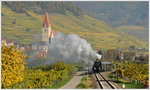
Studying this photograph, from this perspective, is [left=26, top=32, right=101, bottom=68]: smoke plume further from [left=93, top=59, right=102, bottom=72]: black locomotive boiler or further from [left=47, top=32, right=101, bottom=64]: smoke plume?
[left=93, top=59, right=102, bottom=72]: black locomotive boiler

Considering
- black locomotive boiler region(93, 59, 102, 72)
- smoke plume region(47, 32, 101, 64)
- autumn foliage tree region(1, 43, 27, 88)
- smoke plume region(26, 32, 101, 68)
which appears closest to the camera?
autumn foliage tree region(1, 43, 27, 88)

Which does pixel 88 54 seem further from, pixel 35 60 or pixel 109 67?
pixel 109 67

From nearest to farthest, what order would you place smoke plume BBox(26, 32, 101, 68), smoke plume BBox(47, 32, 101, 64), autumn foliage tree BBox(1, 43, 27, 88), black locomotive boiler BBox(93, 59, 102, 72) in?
autumn foliage tree BBox(1, 43, 27, 88) → black locomotive boiler BBox(93, 59, 102, 72) → smoke plume BBox(26, 32, 101, 68) → smoke plume BBox(47, 32, 101, 64)

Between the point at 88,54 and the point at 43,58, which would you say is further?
the point at 43,58

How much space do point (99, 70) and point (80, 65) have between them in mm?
37219

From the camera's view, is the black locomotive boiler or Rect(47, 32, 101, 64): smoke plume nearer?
the black locomotive boiler

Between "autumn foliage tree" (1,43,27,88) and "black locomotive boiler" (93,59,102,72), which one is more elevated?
"autumn foliage tree" (1,43,27,88)

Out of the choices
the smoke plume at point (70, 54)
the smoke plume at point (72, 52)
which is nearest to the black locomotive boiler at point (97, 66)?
the smoke plume at point (70, 54)

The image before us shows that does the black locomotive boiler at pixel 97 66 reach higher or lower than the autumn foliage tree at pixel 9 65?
lower

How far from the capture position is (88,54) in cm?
12369

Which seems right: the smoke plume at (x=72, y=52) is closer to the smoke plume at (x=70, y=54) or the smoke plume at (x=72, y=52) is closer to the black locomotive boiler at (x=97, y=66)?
the smoke plume at (x=70, y=54)

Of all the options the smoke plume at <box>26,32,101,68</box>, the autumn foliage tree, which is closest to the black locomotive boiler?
the autumn foliage tree

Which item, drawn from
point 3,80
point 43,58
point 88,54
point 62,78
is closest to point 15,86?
point 3,80

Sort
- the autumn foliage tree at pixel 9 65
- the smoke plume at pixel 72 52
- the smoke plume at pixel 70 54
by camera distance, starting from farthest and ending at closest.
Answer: the smoke plume at pixel 72 52 → the smoke plume at pixel 70 54 → the autumn foliage tree at pixel 9 65
